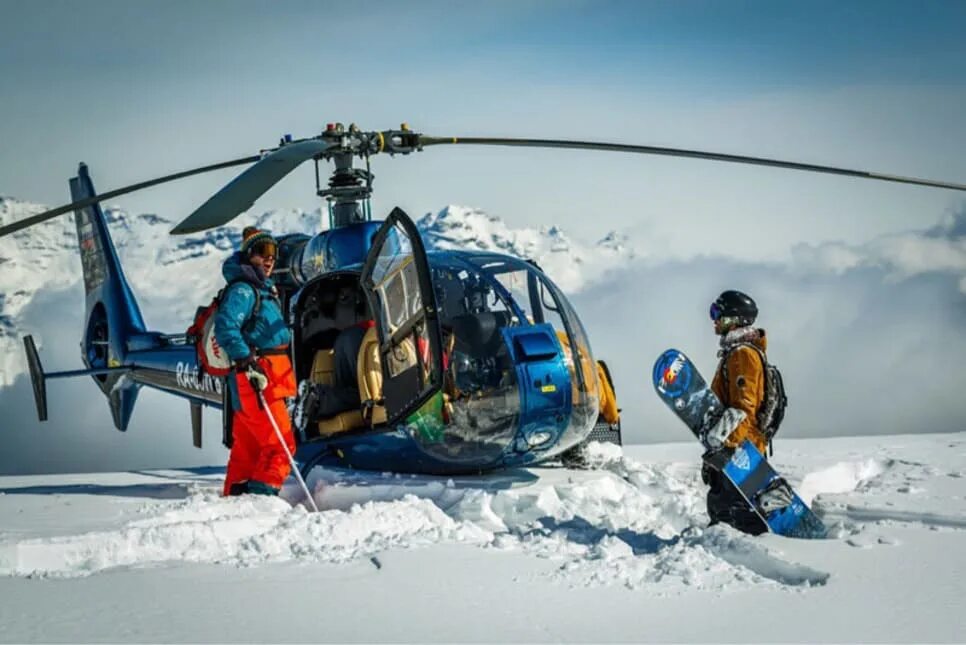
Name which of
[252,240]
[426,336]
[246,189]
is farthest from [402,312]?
[246,189]

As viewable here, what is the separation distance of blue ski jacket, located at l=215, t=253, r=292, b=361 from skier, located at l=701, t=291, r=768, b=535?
2.78m

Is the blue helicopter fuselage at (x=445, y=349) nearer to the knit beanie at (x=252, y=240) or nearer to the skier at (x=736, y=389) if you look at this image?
the knit beanie at (x=252, y=240)

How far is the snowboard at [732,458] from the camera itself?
4898 millimetres

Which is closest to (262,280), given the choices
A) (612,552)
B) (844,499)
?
(612,552)

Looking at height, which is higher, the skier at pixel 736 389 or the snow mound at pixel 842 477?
the skier at pixel 736 389

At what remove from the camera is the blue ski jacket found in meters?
6.05

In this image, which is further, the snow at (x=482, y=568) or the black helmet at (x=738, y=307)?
the black helmet at (x=738, y=307)

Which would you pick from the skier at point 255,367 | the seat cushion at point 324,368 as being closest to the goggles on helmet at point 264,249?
the skier at point 255,367

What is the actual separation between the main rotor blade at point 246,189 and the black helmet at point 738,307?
95.7 inches

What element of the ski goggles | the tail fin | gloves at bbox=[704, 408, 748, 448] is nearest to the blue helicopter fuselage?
the ski goggles

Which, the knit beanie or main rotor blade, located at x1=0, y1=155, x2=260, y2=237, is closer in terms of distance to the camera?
main rotor blade, located at x1=0, y1=155, x2=260, y2=237

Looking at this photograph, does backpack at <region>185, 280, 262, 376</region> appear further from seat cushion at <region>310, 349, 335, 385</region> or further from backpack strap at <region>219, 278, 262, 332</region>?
seat cushion at <region>310, 349, 335, 385</region>

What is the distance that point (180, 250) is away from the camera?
140 m

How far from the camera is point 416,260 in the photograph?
19.1 ft
